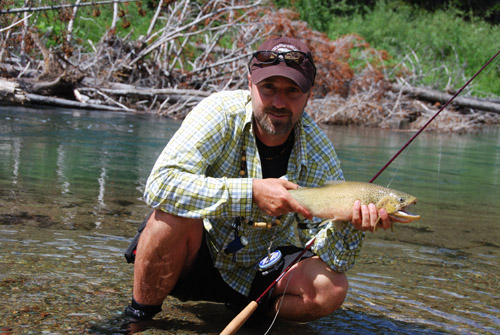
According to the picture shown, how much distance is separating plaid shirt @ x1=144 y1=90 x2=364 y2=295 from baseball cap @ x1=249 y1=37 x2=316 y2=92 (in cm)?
16

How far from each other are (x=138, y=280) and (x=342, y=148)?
7642 mm

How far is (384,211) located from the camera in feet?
8.68

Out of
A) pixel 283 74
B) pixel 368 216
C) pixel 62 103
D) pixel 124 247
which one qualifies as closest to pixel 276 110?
pixel 283 74

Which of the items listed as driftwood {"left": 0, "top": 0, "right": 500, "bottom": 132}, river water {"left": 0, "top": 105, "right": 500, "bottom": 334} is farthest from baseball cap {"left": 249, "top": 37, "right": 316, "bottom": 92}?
driftwood {"left": 0, "top": 0, "right": 500, "bottom": 132}

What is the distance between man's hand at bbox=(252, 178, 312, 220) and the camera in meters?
2.67

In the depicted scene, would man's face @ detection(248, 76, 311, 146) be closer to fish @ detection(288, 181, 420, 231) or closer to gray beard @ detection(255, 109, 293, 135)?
gray beard @ detection(255, 109, 293, 135)

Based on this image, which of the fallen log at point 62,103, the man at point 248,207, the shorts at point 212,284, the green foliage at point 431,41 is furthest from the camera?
the green foliage at point 431,41

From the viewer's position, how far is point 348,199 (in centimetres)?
269

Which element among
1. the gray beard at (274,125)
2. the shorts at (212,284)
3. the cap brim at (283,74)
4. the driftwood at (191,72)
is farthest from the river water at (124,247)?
the driftwood at (191,72)

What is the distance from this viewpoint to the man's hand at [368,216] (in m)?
2.65

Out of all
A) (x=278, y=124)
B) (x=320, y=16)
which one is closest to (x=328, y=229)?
(x=278, y=124)

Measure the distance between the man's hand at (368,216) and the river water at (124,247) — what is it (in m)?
0.66

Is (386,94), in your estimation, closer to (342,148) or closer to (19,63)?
(342,148)

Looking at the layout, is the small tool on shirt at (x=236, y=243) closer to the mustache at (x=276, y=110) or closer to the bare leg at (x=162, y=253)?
the bare leg at (x=162, y=253)
